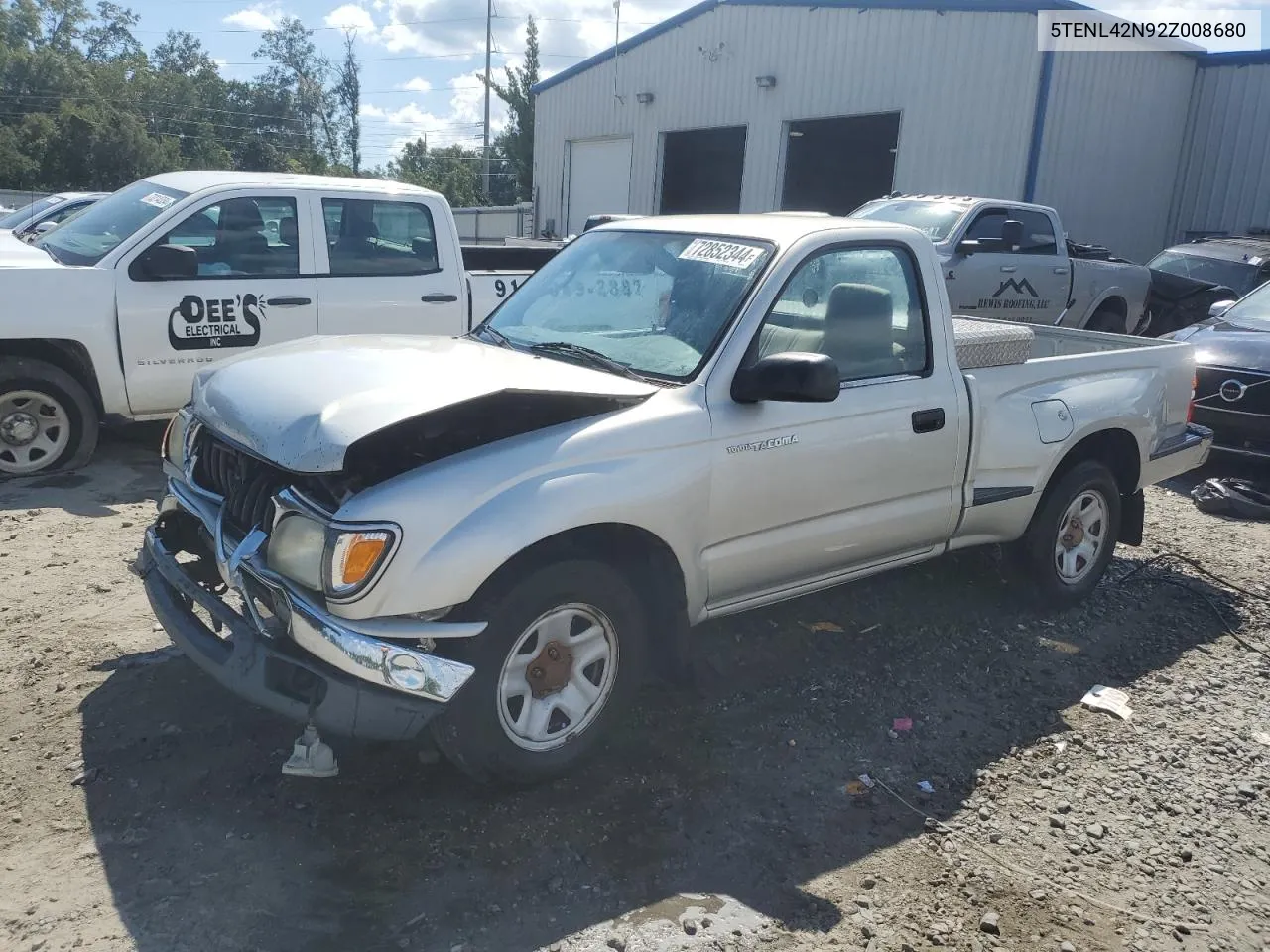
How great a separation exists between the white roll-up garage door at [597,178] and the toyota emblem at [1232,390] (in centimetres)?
1674

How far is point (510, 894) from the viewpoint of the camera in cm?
297

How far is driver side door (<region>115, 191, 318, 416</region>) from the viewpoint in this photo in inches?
258

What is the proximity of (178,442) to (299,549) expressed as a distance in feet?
3.99

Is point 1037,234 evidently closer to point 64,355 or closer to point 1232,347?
point 1232,347

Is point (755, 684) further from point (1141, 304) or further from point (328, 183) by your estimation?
point (1141, 304)

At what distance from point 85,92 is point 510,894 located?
6856cm

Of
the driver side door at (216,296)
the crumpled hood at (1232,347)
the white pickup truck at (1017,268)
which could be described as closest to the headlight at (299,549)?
the driver side door at (216,296)

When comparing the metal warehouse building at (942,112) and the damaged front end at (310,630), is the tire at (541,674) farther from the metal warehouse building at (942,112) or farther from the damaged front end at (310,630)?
the metal warehouse building at (942,112)

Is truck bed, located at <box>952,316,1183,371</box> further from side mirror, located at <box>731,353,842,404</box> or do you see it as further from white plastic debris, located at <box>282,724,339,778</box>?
white plastic debris, located at <box>282,724,339,778</box>

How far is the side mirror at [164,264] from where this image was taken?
644 centimetres

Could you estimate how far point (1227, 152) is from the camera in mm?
18312

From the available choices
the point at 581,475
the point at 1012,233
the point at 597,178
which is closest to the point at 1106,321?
the point at 1012,233

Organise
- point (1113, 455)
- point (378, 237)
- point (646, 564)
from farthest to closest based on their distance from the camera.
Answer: point (378, 237) → point (1113, 455) → point (646, 564)

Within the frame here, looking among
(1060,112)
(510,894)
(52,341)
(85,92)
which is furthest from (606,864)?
(85,92)
